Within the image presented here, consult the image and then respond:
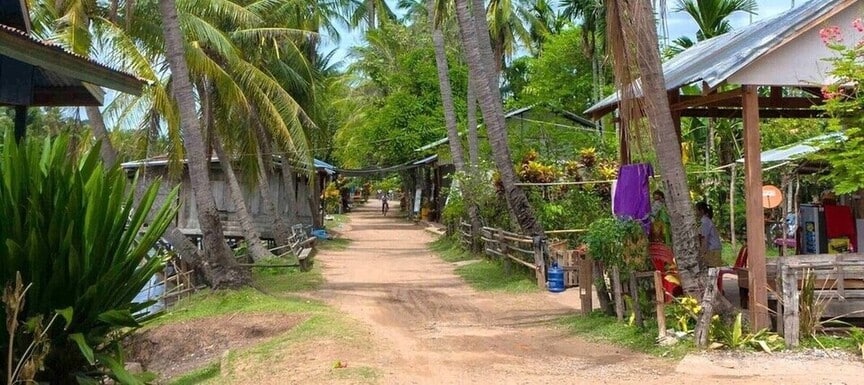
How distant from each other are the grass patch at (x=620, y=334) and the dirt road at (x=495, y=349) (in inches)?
6.6

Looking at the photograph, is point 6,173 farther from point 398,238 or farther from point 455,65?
point 455,65

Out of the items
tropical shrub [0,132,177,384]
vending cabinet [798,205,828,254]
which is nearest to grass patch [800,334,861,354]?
vending cabinet [798,205,828,254]

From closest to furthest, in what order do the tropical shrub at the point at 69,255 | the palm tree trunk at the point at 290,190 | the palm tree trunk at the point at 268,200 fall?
1. the tropical shrub at the point at 69,255
2. the palm tree trunk at the point at 268,200
3. the palm tree trunk at the point at 290,190

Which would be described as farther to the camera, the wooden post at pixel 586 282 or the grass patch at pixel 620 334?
the wooden post at pixel 586 282

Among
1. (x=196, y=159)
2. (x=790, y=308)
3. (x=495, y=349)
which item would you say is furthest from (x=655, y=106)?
(x=196, y=159)

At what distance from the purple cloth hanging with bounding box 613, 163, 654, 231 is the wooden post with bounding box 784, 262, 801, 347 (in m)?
2.73

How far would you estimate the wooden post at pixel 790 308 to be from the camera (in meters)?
8.85

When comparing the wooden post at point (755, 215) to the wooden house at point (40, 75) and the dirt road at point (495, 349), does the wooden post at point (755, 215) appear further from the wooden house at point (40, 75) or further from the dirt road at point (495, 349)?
the wooden house at point (40, 75)

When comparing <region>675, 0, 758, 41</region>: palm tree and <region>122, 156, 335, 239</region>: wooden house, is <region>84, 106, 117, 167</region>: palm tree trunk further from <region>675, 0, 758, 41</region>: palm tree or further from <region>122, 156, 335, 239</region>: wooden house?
<region>675, 0, 758, 41</region>: palm tree

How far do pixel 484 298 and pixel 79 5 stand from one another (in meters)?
9.75

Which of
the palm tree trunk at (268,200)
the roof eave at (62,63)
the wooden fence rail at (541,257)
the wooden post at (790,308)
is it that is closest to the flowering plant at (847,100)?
the wooden post at (790,308)

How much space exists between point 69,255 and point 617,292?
6951 millimetres

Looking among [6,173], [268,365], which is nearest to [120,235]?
[6,173]

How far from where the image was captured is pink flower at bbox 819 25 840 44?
367 inches
